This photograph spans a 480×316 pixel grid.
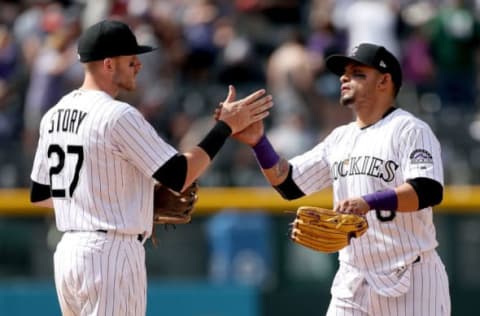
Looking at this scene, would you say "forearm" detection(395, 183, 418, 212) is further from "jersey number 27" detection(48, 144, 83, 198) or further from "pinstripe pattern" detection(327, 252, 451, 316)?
"jersey number 27" detection(48, 144, 83, 198)

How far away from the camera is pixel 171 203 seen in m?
7.11

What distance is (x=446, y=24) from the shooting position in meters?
14.2

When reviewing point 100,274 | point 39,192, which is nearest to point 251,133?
point 39,192

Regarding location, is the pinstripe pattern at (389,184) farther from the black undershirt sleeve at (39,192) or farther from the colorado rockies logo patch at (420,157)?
the black undershirt sleeve at (39,192)

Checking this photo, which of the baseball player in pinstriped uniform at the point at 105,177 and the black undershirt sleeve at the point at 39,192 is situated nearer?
the baseball player in pinstriped uniform at the point at 105,177

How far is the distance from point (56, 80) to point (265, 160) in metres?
6.71

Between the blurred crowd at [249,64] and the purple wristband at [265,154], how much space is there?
520 cm

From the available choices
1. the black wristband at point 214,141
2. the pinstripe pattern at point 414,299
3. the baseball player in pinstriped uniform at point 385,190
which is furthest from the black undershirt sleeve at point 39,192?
the pinstripe pattern at point 414,299

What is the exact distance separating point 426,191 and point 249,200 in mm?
5380

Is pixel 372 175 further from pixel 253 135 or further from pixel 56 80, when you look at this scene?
pixel 56 80

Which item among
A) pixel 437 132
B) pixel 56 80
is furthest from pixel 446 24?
pixel 56 80

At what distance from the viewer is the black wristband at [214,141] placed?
6777 mm

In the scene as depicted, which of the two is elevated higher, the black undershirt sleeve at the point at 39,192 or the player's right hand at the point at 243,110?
the player's right hand at the point at 243,110

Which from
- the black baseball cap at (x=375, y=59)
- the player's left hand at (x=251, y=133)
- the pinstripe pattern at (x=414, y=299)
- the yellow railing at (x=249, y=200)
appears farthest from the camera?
the yellow railing at (x=249, y=200)
